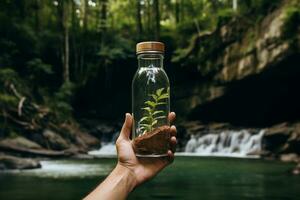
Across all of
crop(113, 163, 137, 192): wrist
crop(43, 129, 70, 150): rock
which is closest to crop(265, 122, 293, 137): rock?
crop(43, 129, 70, 150): rock

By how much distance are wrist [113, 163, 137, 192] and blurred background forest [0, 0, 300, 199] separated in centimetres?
1173

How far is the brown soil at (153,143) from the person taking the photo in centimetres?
292

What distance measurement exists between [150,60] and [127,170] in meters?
0.65

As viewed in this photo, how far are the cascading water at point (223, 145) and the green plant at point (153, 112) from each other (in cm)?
2129

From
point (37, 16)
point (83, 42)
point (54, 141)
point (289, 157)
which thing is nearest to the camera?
point (289, 157)

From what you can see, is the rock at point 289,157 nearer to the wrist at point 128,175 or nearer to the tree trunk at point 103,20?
the tree trunk at point 103,20

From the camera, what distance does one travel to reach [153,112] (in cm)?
318

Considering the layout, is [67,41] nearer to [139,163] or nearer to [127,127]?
[127,127]

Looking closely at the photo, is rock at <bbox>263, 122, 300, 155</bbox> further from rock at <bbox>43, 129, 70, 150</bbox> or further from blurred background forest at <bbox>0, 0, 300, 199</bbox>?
rock at <bbox>43, 129, 70, 150</bbox>

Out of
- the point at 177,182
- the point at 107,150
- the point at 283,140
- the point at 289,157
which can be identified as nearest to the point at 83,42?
the point at 107,150

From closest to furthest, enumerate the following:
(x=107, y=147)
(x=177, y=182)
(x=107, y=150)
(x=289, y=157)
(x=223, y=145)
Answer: (x=177, y=182) → (x=289, y=157) → (x=223, y=145) → (x=107, y=150) → (x=107, y=147)

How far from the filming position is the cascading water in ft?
82.0

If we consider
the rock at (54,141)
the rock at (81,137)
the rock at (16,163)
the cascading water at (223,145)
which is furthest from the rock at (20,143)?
the cascading water at (223,145)

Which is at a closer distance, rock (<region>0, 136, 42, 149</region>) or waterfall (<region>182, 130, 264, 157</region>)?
rock (<region>0, 136, 42, 149</region>)
